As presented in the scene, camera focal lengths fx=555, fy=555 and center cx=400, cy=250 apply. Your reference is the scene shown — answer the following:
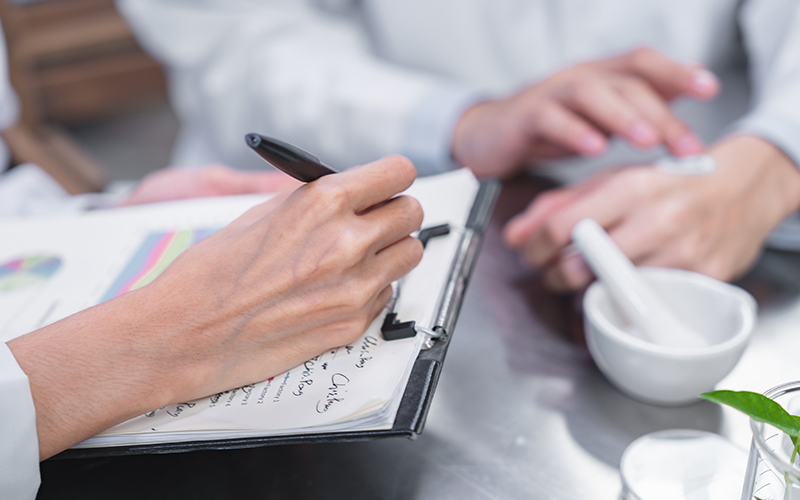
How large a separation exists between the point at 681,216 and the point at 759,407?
31 cm

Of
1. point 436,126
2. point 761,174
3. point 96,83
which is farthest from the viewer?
point 96,83

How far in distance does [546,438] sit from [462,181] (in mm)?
197

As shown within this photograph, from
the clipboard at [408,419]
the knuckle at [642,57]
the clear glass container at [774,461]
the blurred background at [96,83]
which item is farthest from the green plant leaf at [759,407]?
the blurred background at [96,83]

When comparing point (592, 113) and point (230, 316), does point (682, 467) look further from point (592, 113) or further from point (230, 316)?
point (592, 113)

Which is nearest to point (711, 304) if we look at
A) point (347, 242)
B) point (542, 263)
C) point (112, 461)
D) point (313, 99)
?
point (542, 263)

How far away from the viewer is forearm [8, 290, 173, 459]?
0.88 feet

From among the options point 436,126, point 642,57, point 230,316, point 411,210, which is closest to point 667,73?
point 642,57

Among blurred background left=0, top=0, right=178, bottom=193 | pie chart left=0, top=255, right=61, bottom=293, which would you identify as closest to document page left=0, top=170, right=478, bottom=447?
pie chart left=0, top=255, right=61, bottom=293

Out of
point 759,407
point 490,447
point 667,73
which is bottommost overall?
point 490,447

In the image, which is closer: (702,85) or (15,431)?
(15,431)

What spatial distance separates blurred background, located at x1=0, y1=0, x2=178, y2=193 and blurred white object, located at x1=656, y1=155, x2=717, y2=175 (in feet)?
6.53

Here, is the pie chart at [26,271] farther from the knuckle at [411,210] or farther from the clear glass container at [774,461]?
the clear glass container at [774,461]

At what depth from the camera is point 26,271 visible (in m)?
0.41

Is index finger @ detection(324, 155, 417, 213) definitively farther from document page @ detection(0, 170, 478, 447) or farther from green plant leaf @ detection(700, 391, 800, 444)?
green plant leaf @ detection(700, 391, 800, 444)
